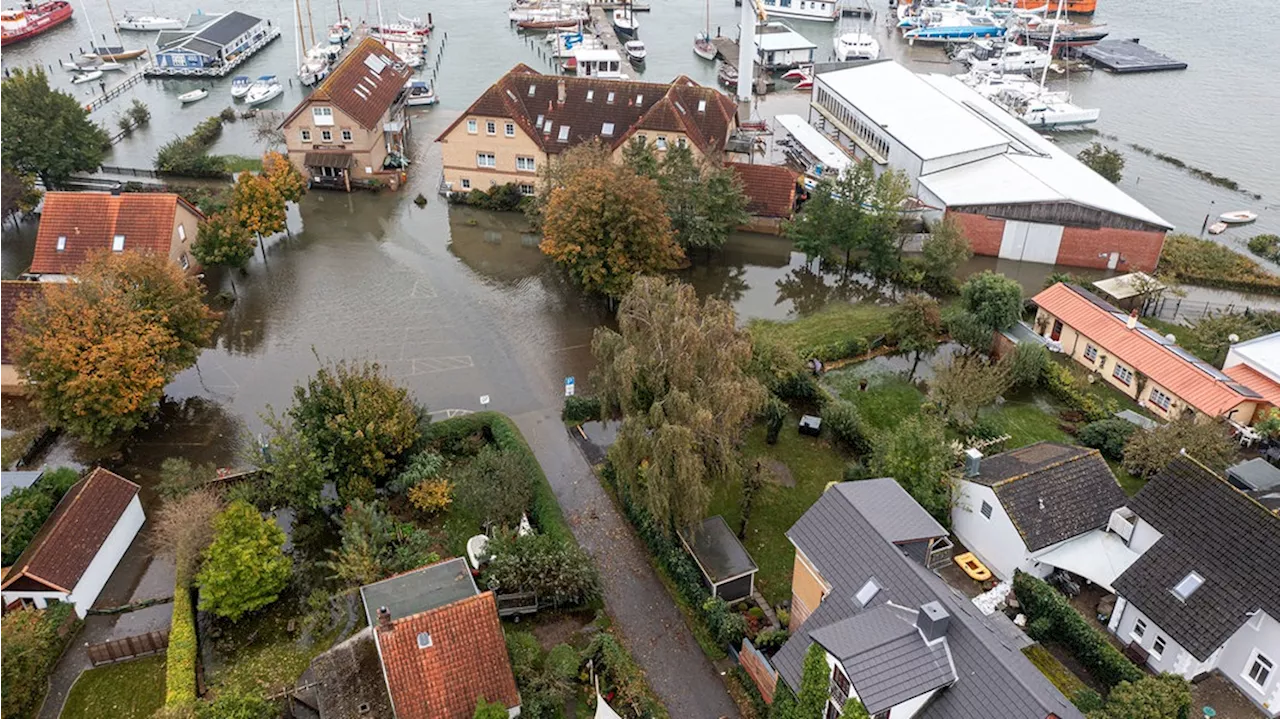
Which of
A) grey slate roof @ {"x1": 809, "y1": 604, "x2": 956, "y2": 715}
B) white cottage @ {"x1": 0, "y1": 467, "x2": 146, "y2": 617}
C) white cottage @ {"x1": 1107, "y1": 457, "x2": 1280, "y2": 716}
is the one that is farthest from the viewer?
white cottage @ {"x1": 0, "y1": 467, "x2": 146, "y2": 617}

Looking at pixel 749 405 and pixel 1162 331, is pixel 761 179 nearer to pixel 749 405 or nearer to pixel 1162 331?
pixel 1162 331

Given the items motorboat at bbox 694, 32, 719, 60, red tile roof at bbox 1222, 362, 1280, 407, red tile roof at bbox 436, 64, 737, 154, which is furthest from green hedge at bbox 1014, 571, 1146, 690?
motorboat at bbox 694, 32, 719, 60

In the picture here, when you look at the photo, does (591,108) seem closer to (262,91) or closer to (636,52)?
(636,52)

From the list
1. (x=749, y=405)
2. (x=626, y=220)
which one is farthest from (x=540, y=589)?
(x=626, y=220)

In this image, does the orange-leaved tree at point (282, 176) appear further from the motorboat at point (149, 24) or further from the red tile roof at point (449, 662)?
the motorboat at point (149, 24)

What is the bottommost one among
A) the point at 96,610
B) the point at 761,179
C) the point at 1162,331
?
the point at 96,610

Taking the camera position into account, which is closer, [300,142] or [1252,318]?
[1252,318]

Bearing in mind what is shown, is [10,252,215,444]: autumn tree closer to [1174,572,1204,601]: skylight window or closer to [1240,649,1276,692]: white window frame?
[1174,572,1204,601]: skylight window
